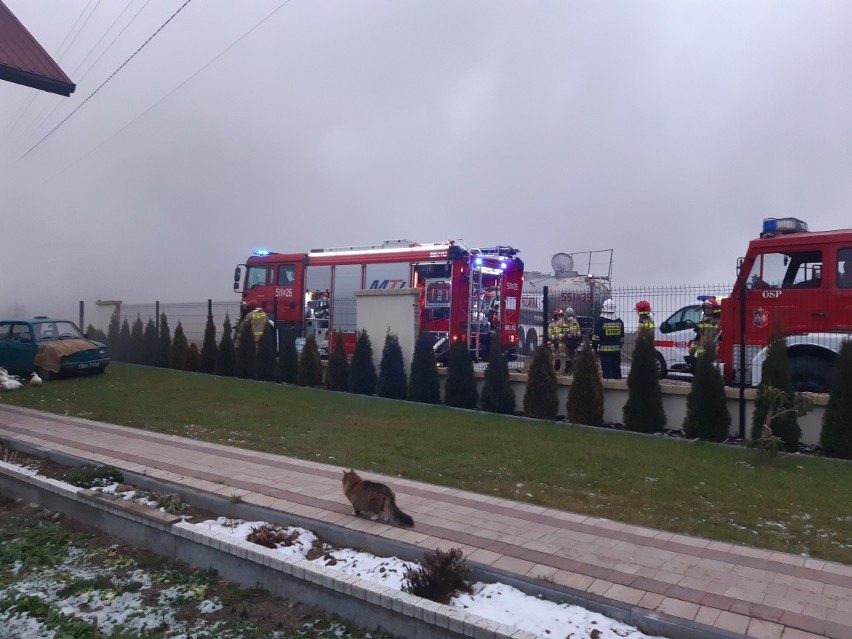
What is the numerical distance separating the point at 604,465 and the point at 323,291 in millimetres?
12658

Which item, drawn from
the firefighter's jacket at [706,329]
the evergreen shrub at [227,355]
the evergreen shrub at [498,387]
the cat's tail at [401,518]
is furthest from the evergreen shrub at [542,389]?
the evergreen shrub at [227,355]

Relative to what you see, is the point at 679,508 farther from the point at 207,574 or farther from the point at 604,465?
the point at 207,574

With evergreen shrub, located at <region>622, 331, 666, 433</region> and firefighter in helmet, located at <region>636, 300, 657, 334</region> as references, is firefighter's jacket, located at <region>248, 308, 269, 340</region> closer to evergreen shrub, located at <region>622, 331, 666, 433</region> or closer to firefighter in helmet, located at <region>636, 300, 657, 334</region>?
firefighter in helmet, located at <region>636, 300, 657, 334</region>

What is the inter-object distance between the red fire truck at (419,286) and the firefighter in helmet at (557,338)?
124 cm

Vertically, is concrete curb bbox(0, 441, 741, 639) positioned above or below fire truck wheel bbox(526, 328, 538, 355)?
below

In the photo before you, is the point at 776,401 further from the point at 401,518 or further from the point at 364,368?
the point at 364,368

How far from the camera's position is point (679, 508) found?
6.12 meters

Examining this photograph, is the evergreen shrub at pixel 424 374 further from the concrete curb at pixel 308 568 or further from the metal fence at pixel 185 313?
the metal fence at pixel 185 313

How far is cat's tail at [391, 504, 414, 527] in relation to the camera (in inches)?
217

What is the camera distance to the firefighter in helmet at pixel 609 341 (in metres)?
12.0

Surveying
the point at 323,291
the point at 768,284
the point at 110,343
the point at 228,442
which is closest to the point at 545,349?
the point at 768,284

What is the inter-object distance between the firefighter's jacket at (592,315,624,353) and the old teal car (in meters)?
11.2

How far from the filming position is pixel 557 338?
1363 cm

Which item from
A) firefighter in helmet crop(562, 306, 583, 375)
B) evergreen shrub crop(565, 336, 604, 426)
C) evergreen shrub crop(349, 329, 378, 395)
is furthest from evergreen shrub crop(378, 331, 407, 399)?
evergreen shrub crop(565, 336, 604, 426)
